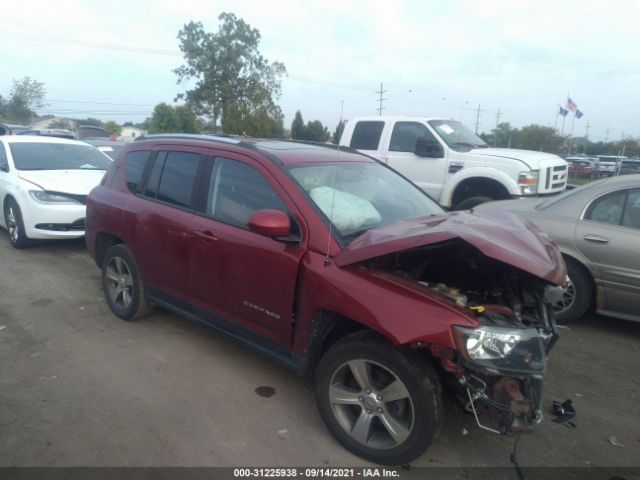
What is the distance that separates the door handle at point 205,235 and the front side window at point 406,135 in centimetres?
568

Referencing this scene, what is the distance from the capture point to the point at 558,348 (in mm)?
4398

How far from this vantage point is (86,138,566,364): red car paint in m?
2.60

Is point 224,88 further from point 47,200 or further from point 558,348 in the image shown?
point 558,348

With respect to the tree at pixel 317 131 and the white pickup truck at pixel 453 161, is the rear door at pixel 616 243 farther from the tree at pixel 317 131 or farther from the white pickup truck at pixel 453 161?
the tree at pixel 317 131

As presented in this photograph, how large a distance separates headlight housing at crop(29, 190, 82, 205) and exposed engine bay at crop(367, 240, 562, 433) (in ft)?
18.9

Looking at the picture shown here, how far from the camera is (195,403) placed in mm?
3398

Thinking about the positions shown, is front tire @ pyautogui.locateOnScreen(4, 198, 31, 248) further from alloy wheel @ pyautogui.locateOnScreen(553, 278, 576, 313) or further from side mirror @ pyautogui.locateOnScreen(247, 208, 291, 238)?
alloy wheel @ pyautogui.locateOnScreen(553, 278, 576, 313)

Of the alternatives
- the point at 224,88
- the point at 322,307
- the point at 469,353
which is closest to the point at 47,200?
the point at 322,307

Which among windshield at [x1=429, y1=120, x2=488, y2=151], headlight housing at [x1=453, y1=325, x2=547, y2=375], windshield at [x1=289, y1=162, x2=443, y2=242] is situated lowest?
headlight housing at [x1=453, y1=325, x2=547, y2=375]

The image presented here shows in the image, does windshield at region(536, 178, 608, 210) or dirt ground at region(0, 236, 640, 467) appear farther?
windshield at region(536, 178, 608, 210)

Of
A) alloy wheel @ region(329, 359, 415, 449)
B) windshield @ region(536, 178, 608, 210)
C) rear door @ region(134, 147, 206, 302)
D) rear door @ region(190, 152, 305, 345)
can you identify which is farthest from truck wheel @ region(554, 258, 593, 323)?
rear door @ region(134, 147, 206, 302)

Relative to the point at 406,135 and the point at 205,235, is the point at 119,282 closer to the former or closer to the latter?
the point at 205,235

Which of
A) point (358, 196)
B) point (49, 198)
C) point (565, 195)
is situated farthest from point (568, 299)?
point (49, 198)

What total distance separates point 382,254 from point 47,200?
19.8 feet
